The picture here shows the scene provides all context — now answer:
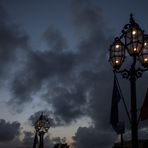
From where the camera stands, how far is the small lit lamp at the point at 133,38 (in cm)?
1080

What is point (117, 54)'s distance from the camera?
11367 mm

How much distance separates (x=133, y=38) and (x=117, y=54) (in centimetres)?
84

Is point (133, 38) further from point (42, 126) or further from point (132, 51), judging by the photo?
point (42, 126)

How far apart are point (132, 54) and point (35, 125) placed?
18.4 meters

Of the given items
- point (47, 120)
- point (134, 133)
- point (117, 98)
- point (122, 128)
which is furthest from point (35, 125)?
point (134, 133)

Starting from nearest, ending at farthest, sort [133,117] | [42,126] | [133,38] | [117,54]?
[133,117] → [133,38] → [117,54] → [42,126]

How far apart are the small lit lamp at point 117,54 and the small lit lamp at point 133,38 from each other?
0.32m

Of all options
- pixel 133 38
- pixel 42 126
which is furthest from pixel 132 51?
pixel 42 126


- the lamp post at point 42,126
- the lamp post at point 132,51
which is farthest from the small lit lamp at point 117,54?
the lamp post at point 42,126

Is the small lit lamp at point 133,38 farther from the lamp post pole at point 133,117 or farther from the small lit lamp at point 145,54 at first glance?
the lamp post pole at point 133,117

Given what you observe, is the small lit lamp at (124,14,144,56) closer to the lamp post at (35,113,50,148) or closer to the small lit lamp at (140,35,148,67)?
the small lit lamp at (140,35,148,67)

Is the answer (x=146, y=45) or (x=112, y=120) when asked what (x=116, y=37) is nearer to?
(x=146, y=45)

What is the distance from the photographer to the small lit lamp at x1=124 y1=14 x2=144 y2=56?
35.4 ft

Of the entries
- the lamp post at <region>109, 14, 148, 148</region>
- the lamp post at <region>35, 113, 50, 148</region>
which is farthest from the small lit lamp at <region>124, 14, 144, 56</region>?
the lamp post at <region>35, 113, 50, 148</region>
